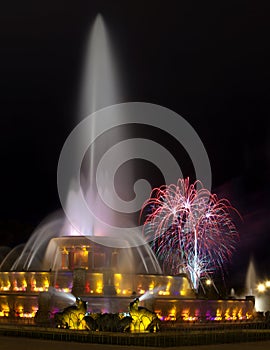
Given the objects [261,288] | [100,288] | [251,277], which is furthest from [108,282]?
[251,277]

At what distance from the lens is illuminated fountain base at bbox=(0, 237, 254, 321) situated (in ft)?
81.0

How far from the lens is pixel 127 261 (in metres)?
33.3

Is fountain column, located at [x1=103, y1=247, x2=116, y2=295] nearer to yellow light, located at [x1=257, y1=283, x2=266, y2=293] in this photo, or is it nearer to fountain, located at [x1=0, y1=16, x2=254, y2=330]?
fountain, located at [x1=0, y1=16, x2=254, y2=330]

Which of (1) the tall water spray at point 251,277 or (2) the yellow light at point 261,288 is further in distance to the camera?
→ (1) the tall water spray at point 251,277

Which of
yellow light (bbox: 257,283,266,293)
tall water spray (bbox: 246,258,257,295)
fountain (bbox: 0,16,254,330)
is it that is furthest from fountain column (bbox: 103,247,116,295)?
tall water spray (bbox: 246,258,257,295)

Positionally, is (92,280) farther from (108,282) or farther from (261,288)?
(261,288)

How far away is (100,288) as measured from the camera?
1076 inches

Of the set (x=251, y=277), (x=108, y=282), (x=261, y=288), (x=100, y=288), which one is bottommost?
(x=261, y=288)

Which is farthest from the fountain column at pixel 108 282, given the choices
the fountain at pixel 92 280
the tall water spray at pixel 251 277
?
the tall water spray at pixel 251 277

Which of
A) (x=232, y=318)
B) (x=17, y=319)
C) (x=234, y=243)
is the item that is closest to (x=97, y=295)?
(x=17, y=319)

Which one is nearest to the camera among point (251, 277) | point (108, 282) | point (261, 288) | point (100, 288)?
point (100, 288)

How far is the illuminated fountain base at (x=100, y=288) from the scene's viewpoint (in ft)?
81.0

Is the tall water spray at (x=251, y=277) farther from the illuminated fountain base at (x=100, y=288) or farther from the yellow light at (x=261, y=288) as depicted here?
the illuminated fountain base at (x=100, y=288)

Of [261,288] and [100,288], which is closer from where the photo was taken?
[100,288]
